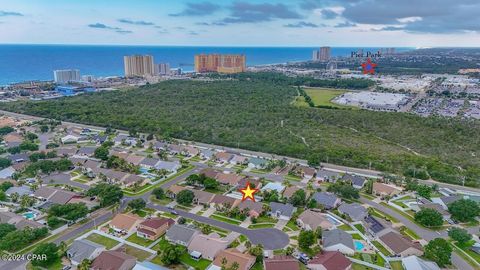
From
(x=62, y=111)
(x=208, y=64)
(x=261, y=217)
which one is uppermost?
(x=208, y=64)

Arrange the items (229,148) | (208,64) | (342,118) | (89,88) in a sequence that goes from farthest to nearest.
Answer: (208,64)
(89,88)
(342,118)
(229,148)

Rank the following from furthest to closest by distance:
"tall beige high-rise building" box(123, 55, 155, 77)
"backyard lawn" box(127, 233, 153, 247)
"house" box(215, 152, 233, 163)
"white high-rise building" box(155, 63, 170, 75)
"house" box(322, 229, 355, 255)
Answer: "white high-rise building" box(155, 63, 170, 75), "tall beige high-rise building" box(123, 55, 155, 77), "house" box(215, 152, 233, 163), "backyard lawn" box(127, 233, 153, 247), "house" box(322, 229, 355, 255)

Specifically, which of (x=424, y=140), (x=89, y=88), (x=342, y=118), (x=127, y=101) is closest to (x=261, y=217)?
(x=424, y=140)

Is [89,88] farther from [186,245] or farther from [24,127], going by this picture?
[186,245]

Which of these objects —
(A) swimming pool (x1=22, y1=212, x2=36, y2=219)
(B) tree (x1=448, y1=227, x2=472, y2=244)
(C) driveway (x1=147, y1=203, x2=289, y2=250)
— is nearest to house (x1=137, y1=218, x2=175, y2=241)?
(C) driveway (x1=147, y1=203, x2=289, y2=250)

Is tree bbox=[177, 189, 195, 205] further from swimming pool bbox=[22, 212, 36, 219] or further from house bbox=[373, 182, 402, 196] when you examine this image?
house bbox=[373, 182, 402, 196]

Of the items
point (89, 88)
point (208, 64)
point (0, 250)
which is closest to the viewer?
point (0, 250)

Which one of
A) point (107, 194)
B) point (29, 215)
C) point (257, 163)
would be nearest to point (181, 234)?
point (107, 194)

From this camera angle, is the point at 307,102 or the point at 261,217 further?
the point at 307,102
